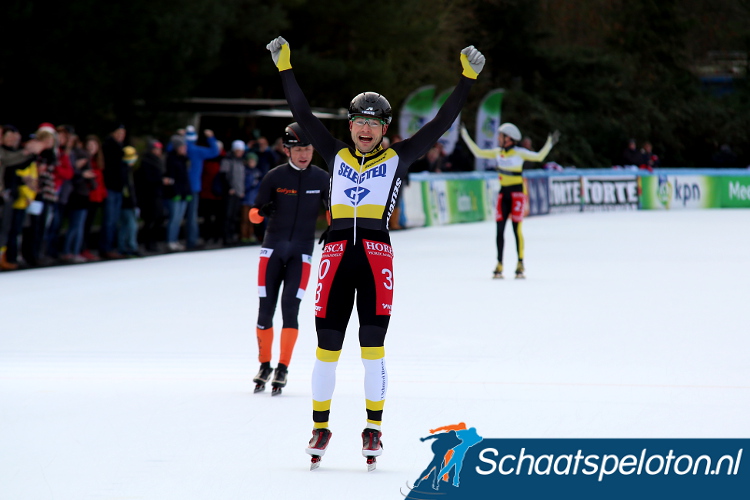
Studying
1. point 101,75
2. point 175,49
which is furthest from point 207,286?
point 175,49

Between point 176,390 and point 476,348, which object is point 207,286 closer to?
point 476,348

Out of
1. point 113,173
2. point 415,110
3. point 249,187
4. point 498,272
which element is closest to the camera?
point 498,272

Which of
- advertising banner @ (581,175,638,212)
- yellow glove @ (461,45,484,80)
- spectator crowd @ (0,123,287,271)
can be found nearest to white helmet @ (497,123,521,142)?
spectator crowd @ (0,123,287,271)

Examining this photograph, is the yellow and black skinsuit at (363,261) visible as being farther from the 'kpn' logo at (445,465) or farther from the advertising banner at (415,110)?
the advertising banner at (415,110)

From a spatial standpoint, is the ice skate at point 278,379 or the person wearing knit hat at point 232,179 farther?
the person wearing knit hat at point 232,179

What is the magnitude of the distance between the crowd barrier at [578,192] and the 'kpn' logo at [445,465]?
20.5 meters

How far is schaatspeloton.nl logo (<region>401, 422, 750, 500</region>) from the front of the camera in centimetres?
502

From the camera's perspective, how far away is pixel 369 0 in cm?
3625

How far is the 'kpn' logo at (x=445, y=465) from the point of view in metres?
5.12

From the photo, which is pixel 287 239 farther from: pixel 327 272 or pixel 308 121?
pixel 327 272

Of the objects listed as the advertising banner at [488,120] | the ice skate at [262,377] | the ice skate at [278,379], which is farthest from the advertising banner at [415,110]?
the ice skate at [278,379]

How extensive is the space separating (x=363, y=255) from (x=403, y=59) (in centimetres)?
3697

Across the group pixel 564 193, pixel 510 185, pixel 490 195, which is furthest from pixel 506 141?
pixel 564 193

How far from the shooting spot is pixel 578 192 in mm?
33375
